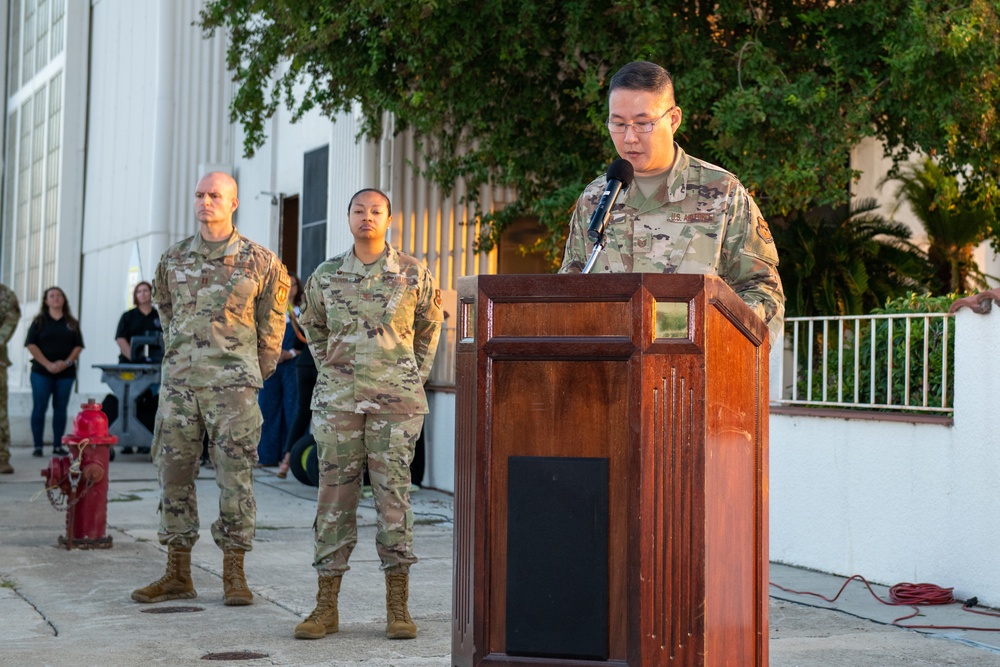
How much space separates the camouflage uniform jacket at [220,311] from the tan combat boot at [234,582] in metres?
0.83

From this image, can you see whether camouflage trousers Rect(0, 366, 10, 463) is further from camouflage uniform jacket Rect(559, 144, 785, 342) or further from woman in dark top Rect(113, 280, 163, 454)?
camouflage uniform jacket Rect(559, 144, 785, 342)

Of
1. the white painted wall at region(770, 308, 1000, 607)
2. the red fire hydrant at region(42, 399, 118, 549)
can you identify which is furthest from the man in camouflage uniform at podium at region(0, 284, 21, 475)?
the white painted wall at region(770, 308, 1000, 607)

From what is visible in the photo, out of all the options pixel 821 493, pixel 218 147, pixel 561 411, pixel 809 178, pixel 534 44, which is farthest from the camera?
pixel 218 147

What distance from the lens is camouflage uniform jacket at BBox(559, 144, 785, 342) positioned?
10.4 ft

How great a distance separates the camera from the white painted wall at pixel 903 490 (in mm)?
6594

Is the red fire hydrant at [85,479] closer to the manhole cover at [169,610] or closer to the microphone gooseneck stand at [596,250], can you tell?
the manhole cover at [169,610]

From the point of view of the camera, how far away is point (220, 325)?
638 cm

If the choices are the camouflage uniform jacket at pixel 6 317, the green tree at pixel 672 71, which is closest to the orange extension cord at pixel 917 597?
the green tree at pixel 672 71

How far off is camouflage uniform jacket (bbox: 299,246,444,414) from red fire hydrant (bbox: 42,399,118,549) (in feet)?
8.76

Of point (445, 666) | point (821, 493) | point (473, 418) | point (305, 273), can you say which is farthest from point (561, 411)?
point (305, 273)

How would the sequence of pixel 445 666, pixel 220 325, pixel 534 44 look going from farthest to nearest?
1. pixel 534 44
2. pixel 220 325
3. pixel 445 666

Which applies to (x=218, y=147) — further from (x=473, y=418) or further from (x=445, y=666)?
(x=473, y=418)

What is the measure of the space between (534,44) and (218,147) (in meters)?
9.43

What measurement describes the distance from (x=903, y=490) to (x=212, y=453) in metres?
3.60
